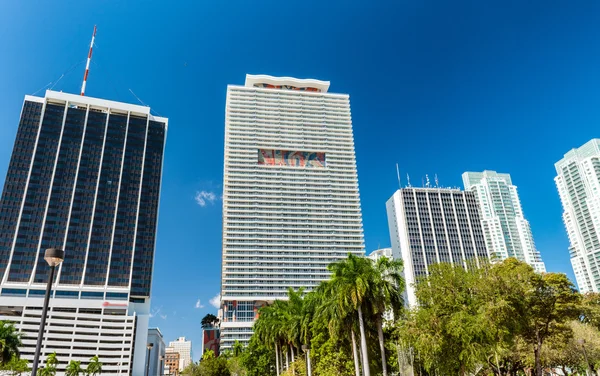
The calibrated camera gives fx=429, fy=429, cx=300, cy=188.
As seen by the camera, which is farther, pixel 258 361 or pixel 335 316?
pixel 258 361

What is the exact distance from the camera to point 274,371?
76.2 metres

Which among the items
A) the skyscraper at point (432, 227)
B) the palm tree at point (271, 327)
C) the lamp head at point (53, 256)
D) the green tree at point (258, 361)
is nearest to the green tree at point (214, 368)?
the green tree at point (258, 361)

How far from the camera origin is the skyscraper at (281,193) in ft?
495

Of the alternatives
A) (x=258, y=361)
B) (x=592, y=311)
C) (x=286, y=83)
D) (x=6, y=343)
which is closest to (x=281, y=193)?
(x=286, y=83)

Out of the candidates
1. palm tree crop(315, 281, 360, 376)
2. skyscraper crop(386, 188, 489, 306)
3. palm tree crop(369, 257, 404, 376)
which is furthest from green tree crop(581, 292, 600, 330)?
skyscraper crop(386, 188, 489, 306)

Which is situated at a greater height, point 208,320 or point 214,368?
point 208,320

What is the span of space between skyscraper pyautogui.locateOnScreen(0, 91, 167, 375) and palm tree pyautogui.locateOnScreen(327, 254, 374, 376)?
128880mm

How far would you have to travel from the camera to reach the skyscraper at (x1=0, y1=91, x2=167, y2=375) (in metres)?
140

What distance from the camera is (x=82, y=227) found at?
5832 inches

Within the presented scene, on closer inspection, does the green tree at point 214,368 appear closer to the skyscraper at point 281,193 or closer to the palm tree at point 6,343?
the palm tree at point 6,343

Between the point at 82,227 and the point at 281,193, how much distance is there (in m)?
71.2

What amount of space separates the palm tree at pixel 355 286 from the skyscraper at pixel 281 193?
375ft

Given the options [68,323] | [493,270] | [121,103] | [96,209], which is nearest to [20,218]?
[96,209]

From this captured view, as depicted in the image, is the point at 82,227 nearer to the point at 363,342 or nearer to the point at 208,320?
the point at 208,320
